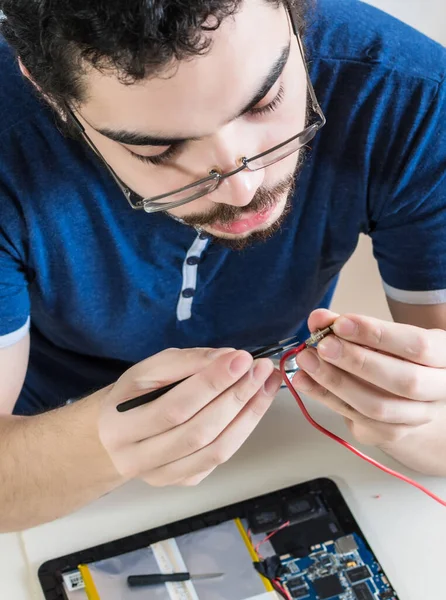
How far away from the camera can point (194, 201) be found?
95cm

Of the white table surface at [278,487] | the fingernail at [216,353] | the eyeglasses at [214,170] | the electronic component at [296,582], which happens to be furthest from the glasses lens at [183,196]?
the electronic component at [296,582]

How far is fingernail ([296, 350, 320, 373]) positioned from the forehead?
12.5 inches

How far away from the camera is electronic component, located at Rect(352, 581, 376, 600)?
96 cm

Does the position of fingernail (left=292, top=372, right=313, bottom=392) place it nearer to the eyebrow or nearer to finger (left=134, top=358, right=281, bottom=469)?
finger (left=134, top=358, right=281, bottom=469)

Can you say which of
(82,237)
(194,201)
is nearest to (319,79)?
(194,201)

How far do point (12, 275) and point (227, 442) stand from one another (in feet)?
1.39

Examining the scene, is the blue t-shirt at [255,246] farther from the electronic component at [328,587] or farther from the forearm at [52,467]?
the electronic component at [328,587]

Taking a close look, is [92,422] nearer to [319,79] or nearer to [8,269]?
[8,269]

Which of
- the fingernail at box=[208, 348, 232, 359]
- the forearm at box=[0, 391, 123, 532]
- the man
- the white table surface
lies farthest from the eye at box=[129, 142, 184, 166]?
the white table surface

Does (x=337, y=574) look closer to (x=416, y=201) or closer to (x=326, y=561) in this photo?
(x=326, y=561)

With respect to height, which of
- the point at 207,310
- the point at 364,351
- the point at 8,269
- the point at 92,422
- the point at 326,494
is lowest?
the point at 326,494

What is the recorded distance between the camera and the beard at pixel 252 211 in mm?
962

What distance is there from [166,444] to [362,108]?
0.59m

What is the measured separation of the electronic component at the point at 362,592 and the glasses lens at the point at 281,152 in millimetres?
588
